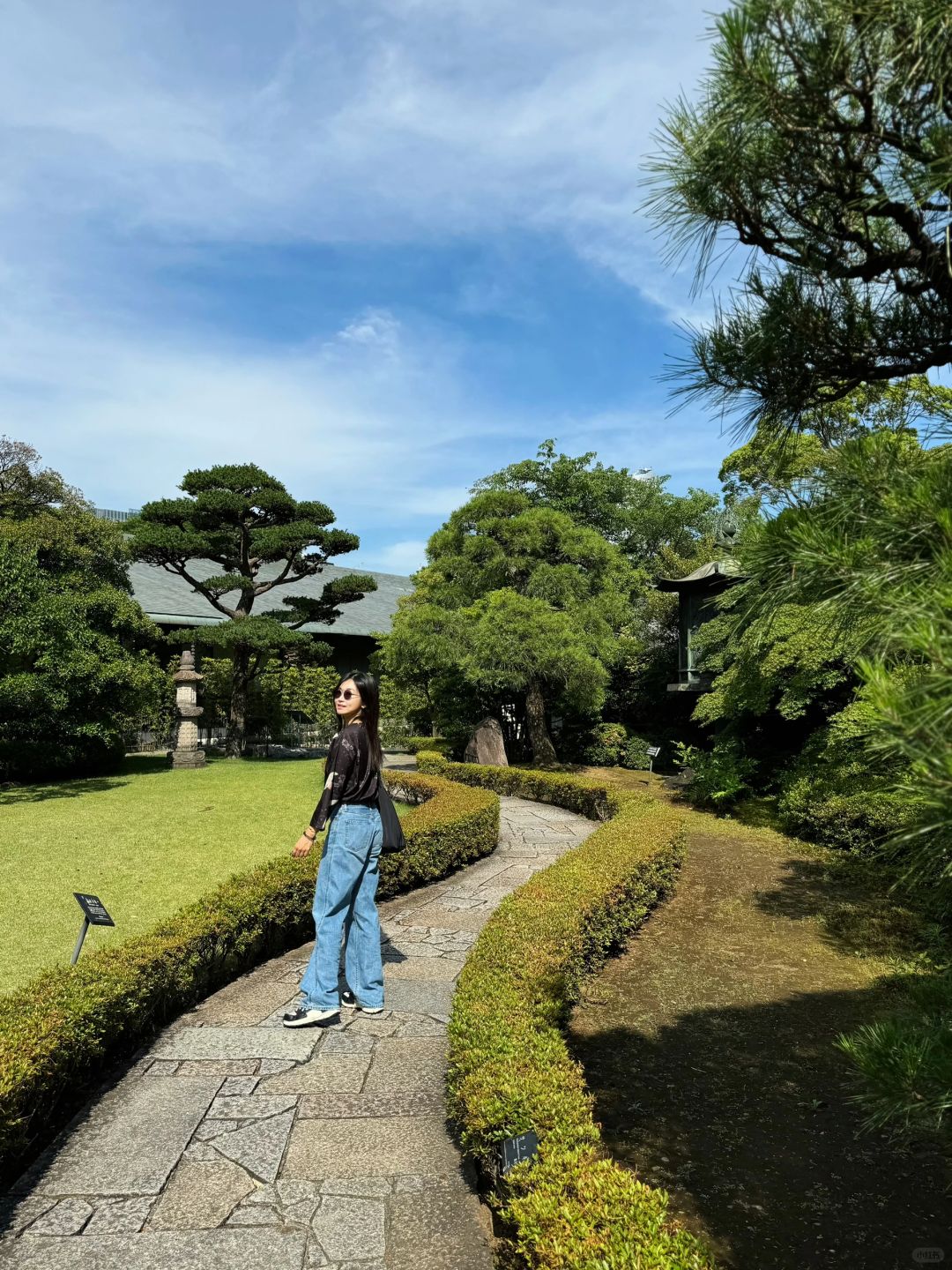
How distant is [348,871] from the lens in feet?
14.3

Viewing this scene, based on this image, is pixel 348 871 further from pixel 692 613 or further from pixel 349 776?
pixel 692 613

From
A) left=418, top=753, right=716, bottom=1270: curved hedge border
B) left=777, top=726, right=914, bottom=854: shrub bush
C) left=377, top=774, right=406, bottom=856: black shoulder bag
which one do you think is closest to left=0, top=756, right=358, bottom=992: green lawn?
left=377, top=774, right=406, bottom=856: black shoulder bag

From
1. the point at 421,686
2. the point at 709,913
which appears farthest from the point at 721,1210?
the point at 421,686

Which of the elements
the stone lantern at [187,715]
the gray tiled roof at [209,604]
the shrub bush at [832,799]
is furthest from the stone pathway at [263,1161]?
the gray tiled roof at [209,604]

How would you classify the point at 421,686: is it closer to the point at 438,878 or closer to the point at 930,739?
the point at 438,878

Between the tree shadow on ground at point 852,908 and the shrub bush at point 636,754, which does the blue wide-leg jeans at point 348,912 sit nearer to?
the tree shadow on ground at point 852,908

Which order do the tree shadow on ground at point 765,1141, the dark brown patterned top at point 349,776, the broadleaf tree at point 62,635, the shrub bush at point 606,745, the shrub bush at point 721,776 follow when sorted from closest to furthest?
the tree shadow on ground at point 765,1141, the dark brown patterned top at point 349,776, the shrub bush at point 721,776, the broadleaf tree at point 62,635, the shrub bush at point 606,745

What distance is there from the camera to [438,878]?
325 inches

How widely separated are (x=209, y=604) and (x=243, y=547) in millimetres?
4499

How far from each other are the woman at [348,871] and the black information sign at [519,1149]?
1813 millimetres

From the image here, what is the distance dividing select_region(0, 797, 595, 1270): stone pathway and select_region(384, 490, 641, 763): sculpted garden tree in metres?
10.8

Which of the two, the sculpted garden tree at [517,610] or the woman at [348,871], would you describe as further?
the sculpted garden tree at [517,610]

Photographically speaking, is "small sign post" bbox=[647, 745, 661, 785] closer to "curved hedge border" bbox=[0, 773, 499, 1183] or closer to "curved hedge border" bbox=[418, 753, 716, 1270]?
"curved hedge border" bbox=[418, 753, 716, 1270]

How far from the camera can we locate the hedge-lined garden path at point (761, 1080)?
3045mm
